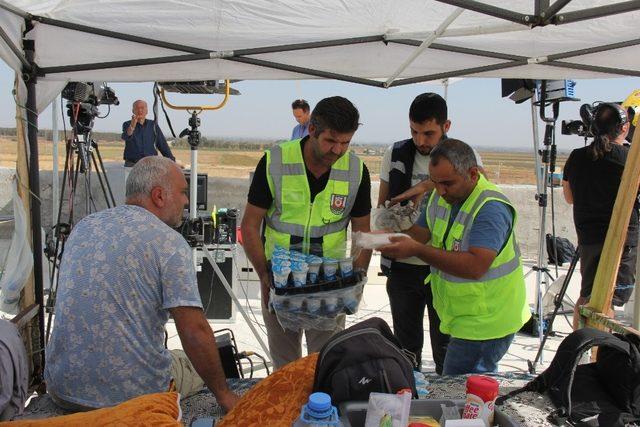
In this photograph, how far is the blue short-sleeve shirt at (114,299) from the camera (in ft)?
5.60

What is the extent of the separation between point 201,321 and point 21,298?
5.08 ft

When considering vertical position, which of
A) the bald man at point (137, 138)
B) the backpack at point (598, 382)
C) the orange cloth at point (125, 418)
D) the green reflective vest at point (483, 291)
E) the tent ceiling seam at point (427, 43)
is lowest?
the backpack at point (598, 382)

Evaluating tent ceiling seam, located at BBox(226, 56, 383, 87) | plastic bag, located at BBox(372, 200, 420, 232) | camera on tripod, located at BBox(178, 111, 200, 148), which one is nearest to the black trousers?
plastic bag, located at BBox(372, 200, 420, 232)

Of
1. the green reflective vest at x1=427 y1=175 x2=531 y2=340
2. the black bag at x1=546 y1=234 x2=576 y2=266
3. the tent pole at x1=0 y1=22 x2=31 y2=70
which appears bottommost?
the black bag at x1=546 y1=234 x2=576 y2=266

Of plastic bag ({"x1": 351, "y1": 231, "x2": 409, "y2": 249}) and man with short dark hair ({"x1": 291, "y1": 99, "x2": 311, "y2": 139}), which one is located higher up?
man with short dark hair ({"x1": 291, "y1": 99, "x2": 311, "y2": 139})

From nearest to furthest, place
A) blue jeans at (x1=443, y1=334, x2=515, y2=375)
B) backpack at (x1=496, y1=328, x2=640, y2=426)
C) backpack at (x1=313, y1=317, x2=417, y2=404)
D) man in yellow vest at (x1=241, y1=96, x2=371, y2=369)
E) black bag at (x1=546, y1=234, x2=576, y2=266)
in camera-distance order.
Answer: backpack at (x1=313, y1=317, x2=417, y2=404), backpack at (x1=496, y1=328, x2=640, y2=426), blue jeans at (x1=443, y1=334, x2=515, y2=375), man in yellow vest at (x1=241, y1=96, x2=371, y2=369), black bag at (x1=546, y1=234, x2=576, y2=266)

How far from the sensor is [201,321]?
1795 millimetres

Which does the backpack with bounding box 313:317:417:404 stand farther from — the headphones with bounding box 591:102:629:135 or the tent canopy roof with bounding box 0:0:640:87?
the headphones with bounding box 591:102:629:135

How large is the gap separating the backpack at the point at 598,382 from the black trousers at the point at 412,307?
2.81 feet

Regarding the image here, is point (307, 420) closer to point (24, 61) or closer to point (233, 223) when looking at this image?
point (24, 61)

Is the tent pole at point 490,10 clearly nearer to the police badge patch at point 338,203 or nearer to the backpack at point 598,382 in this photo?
the police badge patch at point 338,203

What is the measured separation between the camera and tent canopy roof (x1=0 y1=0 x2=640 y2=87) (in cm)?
250

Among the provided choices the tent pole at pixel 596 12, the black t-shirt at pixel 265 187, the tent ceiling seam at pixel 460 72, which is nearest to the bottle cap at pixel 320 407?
the black t-shirt at pixel 265 187

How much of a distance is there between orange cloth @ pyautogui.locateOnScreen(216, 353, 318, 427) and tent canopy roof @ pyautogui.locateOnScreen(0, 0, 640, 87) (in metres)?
1.63
